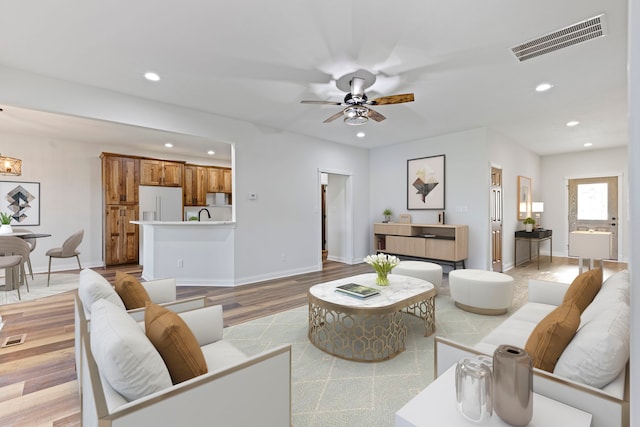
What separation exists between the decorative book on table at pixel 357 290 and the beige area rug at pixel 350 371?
53 cm

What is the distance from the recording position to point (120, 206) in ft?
20.7

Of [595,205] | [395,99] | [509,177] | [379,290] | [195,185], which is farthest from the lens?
[195,185]

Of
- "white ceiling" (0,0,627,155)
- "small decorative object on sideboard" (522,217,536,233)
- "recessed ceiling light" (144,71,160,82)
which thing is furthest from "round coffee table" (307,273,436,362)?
"small decorative object on sideboard" (522,217,536,233)

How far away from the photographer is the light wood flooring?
5.91 ft

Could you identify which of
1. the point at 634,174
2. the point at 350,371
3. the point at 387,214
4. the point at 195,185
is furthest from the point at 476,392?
the point at 195,185

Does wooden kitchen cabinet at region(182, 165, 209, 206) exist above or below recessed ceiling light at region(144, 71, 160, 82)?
below

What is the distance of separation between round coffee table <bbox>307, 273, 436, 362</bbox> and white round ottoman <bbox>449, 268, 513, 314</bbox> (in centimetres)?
73

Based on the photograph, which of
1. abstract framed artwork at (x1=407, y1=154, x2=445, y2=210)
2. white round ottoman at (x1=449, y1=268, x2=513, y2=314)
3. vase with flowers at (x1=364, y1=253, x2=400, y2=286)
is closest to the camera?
A: vase with flowers at (x1=364, y1=253, x2=400, y2=286)

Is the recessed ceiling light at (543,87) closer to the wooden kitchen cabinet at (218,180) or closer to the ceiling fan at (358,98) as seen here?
the ceiling fan at (358,98)

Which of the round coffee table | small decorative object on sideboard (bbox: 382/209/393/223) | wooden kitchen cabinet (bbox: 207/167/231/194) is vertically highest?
A: wooden kitchen cabinet (bbox: 207/167/231/194)

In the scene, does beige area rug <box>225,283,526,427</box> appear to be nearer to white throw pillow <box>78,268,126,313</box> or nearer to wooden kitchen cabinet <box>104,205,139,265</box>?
white throw pillow <box>78,268,126,313</box>

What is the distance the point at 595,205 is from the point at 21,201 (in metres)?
12.6

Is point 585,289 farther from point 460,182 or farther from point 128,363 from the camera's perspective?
point 460,182

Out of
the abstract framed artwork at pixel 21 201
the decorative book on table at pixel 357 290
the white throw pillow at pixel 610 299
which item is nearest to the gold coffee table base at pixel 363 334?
the decorative book on table at pixel 357 290
